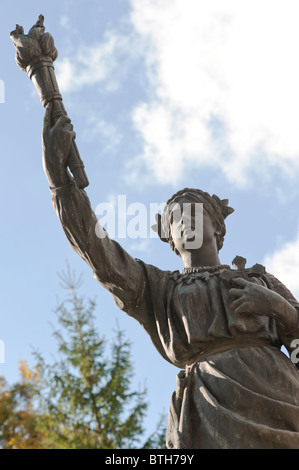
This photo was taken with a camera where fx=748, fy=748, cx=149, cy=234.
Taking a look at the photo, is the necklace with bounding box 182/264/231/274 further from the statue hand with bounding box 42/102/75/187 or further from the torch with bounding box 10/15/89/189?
the statue hand with bounding box 42/102/75/187

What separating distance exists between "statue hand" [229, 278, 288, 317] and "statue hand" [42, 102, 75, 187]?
1.23m

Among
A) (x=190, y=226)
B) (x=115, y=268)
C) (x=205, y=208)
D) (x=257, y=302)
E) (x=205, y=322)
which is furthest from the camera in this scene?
(x=205, y=208)

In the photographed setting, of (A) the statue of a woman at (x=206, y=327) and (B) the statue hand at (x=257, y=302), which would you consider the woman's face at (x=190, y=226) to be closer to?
(A) the statue of a woman at (x=206, y=327)

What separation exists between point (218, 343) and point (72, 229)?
3.57 feet

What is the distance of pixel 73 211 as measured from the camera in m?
4.39

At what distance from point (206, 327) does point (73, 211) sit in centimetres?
104

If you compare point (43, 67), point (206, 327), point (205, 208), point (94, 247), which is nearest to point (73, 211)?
point (94, 247)

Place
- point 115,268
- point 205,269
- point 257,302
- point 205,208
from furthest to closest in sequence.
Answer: point 205,208 → point 205,269 → point 115,268 → point 257,302

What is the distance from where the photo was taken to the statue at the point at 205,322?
4.01 m

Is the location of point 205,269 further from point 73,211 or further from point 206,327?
point 73,211

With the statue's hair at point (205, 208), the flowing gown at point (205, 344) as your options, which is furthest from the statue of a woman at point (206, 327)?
the statue's hair at point (205, 208)

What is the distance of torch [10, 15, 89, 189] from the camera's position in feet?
14.7

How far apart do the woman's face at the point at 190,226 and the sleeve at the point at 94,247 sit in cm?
45
